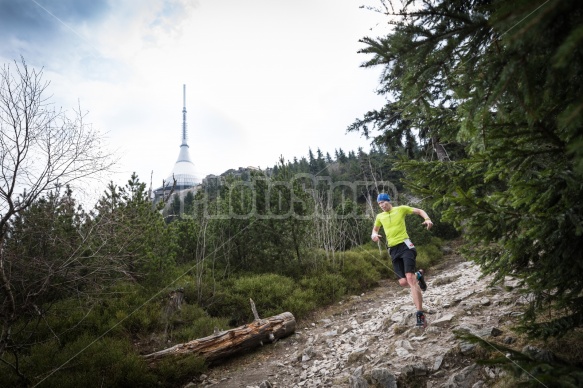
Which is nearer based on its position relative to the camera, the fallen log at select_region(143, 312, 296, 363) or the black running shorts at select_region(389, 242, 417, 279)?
the black running shorts at select_region(389, 242, 417, 279)

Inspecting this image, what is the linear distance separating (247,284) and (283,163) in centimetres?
527

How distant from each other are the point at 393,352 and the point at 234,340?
3.84 metres

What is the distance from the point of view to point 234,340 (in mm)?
6441

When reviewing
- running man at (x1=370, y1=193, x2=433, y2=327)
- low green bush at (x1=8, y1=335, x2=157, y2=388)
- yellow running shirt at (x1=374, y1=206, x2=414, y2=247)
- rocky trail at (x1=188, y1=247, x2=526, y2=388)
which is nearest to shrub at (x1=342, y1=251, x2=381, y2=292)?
rocky trail at (x1=188, y1=247, x2=526, y2=388)

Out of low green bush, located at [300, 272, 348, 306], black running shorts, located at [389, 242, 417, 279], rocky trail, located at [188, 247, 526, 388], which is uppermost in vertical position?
black running shorts, located at [389, 242, 417, 279]

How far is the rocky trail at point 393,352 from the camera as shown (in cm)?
323

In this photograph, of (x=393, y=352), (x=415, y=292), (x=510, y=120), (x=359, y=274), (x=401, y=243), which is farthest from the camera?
(x=359, y=274)

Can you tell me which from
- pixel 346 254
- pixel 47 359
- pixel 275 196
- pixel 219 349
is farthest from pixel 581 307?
pixel 346 254

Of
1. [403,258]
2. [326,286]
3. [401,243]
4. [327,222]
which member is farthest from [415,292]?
[327,222]

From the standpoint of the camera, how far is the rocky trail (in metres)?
3.23

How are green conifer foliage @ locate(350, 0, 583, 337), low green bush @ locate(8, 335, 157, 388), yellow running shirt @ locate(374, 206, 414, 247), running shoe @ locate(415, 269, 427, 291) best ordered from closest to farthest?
green conifer foliage @ locate(350, 0, 583, 337) → low green bush @ locate(8, 335, 157, 388) → yellow running shirt @ locate(374, 206, 414, 247) → running shoe @ locate(415, 269, 427, 291)

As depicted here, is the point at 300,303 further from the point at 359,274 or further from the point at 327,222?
the point at 327,222

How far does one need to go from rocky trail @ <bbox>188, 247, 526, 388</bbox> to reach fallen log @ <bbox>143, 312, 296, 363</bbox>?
8.2 inches

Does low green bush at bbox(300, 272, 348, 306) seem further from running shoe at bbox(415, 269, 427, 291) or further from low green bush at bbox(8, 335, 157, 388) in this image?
low green bush at bbox(8, 335, 157, 388)
